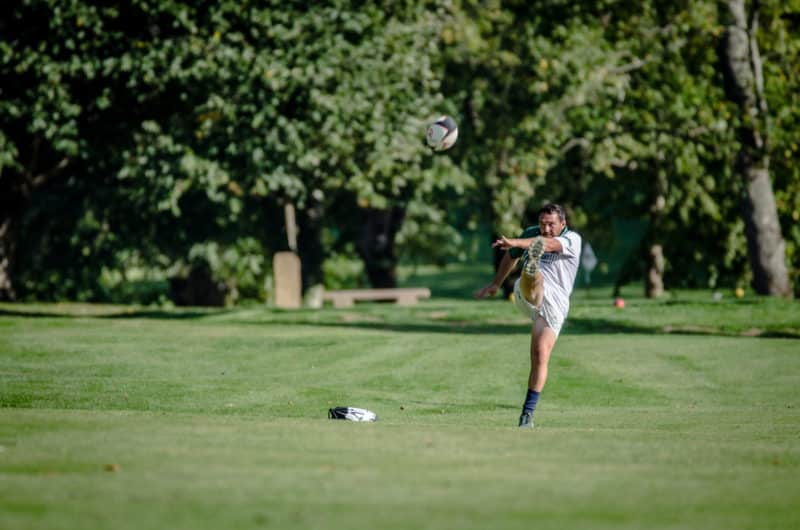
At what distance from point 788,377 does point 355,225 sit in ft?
96.9

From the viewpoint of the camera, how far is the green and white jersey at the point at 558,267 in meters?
13.8

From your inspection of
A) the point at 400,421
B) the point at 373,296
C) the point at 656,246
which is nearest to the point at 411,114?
the point at 373,296

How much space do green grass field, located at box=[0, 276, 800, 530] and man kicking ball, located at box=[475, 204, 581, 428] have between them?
0.72m

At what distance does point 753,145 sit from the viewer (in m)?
30.1

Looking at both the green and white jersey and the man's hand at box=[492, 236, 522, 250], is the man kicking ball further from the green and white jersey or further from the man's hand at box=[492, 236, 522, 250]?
the man's hand at box=[492, 236, 522, 250]

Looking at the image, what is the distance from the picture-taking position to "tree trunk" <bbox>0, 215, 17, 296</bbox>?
3669cm

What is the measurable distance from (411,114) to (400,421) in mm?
16903

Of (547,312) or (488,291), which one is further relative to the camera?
(488,291)

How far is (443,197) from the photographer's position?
45.7m

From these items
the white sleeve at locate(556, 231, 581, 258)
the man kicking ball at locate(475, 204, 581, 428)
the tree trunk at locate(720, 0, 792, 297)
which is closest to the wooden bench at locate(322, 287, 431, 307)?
the tree trunk at locate(720, 0, 792, 297)

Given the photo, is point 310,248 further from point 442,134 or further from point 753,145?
point 442,134

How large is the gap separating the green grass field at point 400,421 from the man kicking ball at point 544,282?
0.72 m

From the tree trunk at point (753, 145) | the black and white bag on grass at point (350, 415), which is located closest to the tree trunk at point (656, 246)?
the tree trunk at point (753, 145)

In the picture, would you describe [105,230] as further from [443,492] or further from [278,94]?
[443,492]
